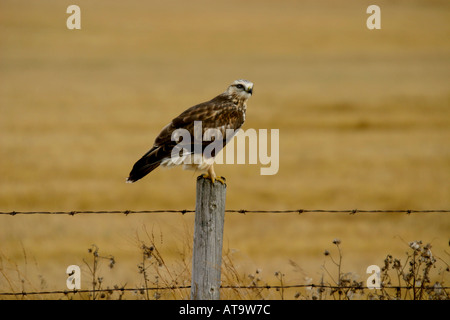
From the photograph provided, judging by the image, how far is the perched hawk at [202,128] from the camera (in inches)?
225

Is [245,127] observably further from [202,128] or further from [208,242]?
[208,242]

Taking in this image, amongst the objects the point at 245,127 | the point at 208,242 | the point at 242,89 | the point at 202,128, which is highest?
the point at 245,127

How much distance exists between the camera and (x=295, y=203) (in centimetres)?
1581

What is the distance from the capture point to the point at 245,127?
22.8 metres

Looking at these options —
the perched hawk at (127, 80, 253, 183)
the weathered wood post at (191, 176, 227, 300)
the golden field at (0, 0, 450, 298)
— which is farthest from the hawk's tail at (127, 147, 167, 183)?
the weathered wood post at (191, 176, 227, 300)

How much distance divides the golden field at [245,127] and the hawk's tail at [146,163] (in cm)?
49

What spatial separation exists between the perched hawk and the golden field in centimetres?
53

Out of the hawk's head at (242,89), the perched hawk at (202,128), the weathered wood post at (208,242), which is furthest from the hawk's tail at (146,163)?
the hawk's head at (242,89)

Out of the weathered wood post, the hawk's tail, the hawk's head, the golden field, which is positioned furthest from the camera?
the golden field

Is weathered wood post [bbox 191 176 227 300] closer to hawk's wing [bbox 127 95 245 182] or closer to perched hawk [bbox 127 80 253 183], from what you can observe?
perched hawk [bbox 127 80 253 183]

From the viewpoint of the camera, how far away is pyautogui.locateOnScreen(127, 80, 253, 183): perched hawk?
18.7ft

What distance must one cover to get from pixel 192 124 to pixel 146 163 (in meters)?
0.63

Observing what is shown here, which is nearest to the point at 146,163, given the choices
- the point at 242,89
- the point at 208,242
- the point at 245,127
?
the point at 208,242

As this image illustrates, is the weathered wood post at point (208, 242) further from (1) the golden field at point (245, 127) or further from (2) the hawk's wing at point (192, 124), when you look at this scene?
(2) the hawk's wing at point (192, 124)
